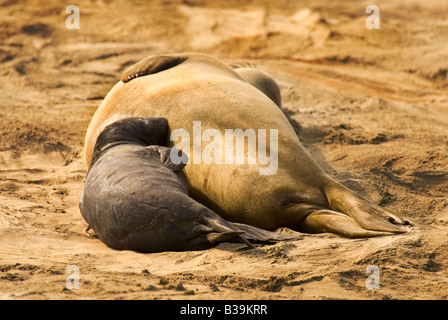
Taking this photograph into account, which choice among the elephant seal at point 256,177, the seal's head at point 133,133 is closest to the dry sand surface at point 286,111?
the elephant seal at point 256,177

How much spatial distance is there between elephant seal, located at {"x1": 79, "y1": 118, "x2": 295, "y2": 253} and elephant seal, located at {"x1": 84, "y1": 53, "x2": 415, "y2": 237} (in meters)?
0.25

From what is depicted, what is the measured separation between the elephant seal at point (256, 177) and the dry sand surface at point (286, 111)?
0.79ft

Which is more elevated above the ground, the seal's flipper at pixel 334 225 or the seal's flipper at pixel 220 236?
the seal's flipper at pixel 220 236

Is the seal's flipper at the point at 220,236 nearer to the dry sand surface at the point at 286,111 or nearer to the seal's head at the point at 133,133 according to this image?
the dry sand surface at the point at 286,111

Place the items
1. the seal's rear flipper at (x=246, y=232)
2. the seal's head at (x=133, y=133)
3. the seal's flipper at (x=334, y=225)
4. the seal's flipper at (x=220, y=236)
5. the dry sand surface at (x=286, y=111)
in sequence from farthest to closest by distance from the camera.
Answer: the seal's head at (x=133, y=133) < the seal's flipper at (x=334, y=225) < the seal's rear flipper at (x=246, y=232) < the seal's flipper at (x=220, y=236) < the dry sand surface at (x=286, y=111)

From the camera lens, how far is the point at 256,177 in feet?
16.3

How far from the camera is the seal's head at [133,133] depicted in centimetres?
538

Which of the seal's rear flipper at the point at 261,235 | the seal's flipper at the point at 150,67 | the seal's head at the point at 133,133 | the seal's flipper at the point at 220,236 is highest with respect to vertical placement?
the seal's flipper at the point at 150,67

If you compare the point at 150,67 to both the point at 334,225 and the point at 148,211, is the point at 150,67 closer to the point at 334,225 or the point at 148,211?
the point at 148,211

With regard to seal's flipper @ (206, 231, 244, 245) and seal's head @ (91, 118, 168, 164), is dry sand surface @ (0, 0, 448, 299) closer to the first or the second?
seal's flipper @ (206, 231, 244, 245)

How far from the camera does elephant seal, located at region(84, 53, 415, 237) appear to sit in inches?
193

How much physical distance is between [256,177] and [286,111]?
3166mm

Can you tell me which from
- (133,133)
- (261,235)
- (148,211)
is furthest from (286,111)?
(148,211)
